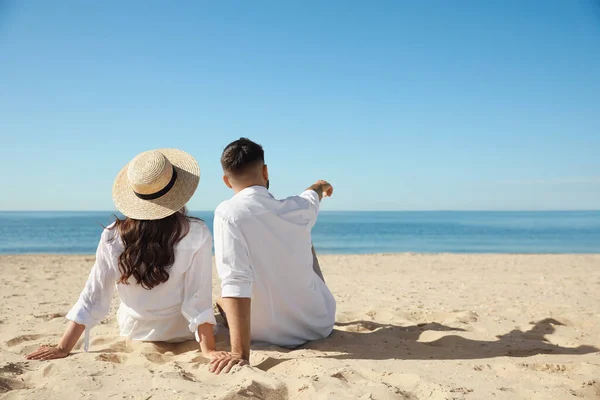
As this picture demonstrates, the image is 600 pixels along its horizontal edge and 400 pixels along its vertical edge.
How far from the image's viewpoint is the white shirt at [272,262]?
2918 millimetres

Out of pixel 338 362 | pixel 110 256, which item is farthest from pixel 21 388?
pixel 338 362

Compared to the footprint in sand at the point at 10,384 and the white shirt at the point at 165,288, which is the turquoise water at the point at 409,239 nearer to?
the white shirt at the point at 165,288

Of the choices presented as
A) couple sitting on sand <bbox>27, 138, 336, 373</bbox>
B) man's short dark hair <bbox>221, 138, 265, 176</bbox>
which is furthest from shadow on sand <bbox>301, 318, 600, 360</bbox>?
man's short dark hair <bbox>221, 138, 265, 176</bbox>

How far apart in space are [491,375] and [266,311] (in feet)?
4.94

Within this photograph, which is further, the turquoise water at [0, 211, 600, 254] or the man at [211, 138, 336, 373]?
the turquoise water at [0, 211, 600, 254]

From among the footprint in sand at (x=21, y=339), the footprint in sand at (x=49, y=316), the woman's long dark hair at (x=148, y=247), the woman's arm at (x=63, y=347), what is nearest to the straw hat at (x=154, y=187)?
the woman's long dark hair at (x=148, y=247)

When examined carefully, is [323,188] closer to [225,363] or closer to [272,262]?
[272,262]

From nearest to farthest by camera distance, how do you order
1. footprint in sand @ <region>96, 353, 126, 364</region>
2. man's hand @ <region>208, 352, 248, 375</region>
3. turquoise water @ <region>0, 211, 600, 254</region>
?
man's hand @ <region>208, 352, 248, 375</region>, footprint in sand @ <region>96, 353, 126, 364</region>, turquoise water @ <region>0, 211, 600, 254</region>

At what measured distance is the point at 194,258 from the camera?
3.09 m

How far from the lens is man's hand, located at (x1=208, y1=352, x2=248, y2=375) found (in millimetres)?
2568

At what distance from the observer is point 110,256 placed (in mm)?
3055

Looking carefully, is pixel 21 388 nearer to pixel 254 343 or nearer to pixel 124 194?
pixel 124 194

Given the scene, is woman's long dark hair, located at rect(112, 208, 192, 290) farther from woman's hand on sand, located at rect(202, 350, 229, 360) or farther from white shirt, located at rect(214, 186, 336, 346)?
woman's hand on sand, located at rect(202, 350, 229, 360)

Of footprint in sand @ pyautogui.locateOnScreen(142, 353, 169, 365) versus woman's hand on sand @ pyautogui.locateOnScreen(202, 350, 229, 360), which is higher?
woman's hand on sand @ pyautogui.locateOnScreen(202, 350, 229, 360)
